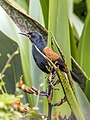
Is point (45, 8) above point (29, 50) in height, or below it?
above

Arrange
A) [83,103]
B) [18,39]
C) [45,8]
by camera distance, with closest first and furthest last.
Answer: [83,103]
[18,39]
[45,8]

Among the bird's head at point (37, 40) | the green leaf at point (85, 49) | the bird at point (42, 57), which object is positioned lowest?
the green leaf at point (85, 49)

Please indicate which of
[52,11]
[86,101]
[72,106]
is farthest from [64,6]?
[72,106]

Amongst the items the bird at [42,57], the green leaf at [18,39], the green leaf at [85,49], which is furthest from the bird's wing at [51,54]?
the green leaf at [85,49]

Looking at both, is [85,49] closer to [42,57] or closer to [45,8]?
[45,8]

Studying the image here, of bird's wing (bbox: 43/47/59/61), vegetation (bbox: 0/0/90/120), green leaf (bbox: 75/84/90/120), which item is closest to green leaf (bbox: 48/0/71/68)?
vegetation (bbox: 0/0/90/120)

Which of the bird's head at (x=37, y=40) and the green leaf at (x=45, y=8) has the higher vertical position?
the green leaf at (x=45, y=8)

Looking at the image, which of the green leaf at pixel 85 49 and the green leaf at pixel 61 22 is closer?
the green leaf at pixel 61 22

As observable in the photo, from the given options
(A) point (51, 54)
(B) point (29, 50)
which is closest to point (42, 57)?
(A) point (51, 54)

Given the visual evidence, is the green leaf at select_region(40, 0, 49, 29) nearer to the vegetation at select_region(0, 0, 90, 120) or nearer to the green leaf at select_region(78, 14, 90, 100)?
the vegetation at select_region(0, 0, 90, 120)

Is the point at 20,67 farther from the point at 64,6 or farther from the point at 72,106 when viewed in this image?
the point at 72,106

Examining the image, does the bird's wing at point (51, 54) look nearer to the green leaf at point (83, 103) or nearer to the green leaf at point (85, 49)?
the green leaf at point (83, 103)

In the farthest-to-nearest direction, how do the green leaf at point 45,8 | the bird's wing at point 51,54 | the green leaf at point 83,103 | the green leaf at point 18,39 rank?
the green leaf at point 45,8
the green leaf at point 18,39
the green leaf at point 83,103
the bird's wing at point 51,54
